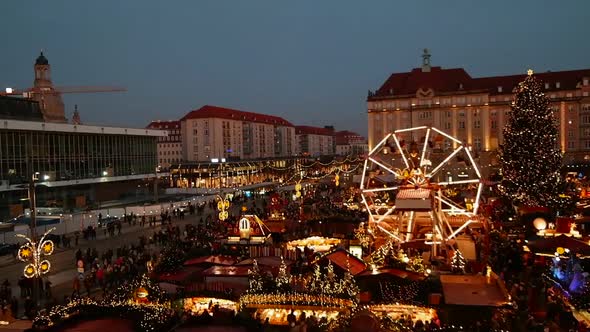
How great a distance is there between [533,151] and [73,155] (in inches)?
1744

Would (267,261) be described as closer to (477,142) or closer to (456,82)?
(477,142)

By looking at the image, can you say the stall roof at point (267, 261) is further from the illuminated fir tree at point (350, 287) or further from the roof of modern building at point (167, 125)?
the roof of modern building at point (167, 125)

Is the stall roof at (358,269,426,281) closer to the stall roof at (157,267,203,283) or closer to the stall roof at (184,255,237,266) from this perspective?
the stall roof at (184,255,237,266)

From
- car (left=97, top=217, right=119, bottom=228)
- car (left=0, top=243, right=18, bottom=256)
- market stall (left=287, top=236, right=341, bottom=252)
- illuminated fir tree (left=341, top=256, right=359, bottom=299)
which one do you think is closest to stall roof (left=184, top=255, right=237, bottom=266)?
market stall (left=287, top=236, right=341, bottom=252)

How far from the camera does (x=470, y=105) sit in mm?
74938

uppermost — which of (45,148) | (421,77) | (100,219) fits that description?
(421,77)

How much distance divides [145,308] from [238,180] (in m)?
77.4

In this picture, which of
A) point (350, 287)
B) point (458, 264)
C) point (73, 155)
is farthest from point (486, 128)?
point (350, 287)

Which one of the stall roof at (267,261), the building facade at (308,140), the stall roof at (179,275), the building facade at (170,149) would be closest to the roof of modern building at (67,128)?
the stall roof at (179,275)

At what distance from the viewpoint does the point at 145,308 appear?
11.8 m

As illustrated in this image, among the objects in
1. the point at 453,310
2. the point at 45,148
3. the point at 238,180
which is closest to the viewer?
the point at 453,310

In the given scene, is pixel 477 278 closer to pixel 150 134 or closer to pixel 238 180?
pixel 150 134

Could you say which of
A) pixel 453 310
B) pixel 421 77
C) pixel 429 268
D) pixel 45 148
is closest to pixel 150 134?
pixel 45 148

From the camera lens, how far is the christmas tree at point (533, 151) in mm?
31609
